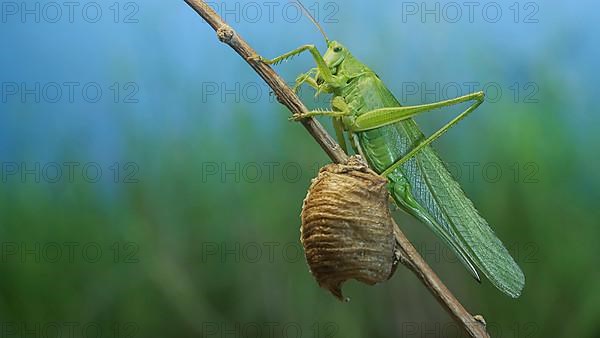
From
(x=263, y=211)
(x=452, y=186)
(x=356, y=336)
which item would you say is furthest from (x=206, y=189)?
(x=452, y=186)

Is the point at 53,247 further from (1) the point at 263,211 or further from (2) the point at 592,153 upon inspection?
(2) the point at 592,153

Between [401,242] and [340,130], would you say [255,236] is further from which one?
[401,242]

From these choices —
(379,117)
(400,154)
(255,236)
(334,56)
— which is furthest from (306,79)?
(255,236)

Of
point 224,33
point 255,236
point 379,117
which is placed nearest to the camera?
point 224,33

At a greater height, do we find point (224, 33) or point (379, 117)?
point (224, 33)

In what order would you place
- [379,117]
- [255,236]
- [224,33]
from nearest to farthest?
1. [224,33]
2. [379,117]
3. [255,236]

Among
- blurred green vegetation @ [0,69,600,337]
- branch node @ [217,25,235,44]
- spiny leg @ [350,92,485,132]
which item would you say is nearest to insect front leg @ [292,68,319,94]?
spiny leg @ [350,92,485,132]

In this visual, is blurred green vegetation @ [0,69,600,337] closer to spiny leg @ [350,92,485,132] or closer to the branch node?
spiny leg @ [350,92,485,132]
